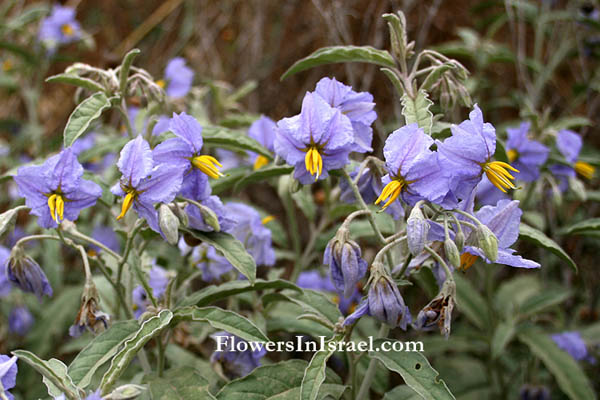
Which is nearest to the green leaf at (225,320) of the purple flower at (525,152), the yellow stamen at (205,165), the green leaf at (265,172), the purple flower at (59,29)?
the yellow stamen at (205,165)

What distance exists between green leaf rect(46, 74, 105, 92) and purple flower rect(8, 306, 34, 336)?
Result: 131 centimetres

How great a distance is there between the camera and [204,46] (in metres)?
3.95

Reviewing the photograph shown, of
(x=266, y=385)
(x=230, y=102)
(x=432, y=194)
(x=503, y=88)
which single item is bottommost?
(x=503, y=88)

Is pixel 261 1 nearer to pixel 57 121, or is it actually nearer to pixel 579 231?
pixel 57 121

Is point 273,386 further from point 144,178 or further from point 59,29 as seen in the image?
point 59,29

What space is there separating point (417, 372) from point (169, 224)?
0.60 metres

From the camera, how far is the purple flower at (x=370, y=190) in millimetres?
1448

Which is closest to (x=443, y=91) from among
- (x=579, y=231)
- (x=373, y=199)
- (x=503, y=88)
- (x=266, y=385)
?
(x=373, y=199)

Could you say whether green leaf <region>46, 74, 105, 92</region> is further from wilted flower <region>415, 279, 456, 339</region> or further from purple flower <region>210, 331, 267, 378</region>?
wilted flower <region>415, 279, 456, 339</region>

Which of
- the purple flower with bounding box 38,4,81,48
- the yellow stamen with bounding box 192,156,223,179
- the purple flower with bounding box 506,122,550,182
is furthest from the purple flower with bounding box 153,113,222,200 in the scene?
the purple flower with bounding box 38,4,81,48

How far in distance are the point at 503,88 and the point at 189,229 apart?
298cm

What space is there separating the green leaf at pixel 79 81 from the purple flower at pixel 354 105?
1.86 ft

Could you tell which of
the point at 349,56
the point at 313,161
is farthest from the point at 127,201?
the point at 349,56

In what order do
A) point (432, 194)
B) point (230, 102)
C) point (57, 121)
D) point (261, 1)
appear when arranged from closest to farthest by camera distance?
point (432, 194) → point (230, 102) → point (261, 1) → point (57, 121)
